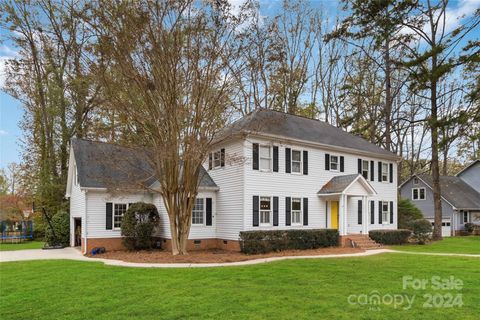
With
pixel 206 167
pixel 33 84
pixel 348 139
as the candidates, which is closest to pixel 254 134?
pixel 206 167

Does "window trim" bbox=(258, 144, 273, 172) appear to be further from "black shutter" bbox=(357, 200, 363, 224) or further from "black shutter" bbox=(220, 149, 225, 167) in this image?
"black shutter" bbox=(357, 200, 363, 224)

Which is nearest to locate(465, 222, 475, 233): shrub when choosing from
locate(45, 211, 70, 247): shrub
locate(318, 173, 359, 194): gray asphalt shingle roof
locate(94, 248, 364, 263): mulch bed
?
locate(318, 173, 359, 194): gray asphalt shingle roof

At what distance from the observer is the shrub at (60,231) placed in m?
21.0

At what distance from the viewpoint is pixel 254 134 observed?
Answer: 1756 centimetres

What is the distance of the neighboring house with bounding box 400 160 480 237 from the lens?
108 ft

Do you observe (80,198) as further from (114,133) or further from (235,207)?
(235,207)

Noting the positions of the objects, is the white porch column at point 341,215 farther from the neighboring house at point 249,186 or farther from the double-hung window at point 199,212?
the double-hung window at point 199,212

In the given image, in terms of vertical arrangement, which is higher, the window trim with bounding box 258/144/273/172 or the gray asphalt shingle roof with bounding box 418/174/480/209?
the window trim with bounding box 258/144/273/172

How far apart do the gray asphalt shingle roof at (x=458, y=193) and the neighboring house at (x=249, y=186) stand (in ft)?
51.2

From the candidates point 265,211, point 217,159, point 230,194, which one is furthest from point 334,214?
point 217,159

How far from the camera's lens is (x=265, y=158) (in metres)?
18.4

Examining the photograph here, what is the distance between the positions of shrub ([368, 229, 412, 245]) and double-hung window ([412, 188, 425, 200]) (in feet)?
49.7

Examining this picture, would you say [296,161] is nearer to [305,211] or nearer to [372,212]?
[305,211]

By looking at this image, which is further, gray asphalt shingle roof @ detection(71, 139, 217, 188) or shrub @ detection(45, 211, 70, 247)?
shrub @ detection(45, 211, 70, 247)
